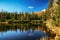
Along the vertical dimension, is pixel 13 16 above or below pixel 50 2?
below

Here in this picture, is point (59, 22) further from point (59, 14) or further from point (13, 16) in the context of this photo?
point (13, 16)

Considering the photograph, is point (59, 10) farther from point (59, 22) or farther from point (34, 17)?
point (34, 17)

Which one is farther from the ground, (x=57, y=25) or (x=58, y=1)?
(x=58, y=1)

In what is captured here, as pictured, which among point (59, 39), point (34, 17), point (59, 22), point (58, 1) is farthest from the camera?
point (34, 17)

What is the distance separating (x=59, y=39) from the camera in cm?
3381

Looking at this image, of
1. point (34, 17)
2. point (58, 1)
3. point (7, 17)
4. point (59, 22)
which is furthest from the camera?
point (34, 17)

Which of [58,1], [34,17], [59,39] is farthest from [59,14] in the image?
[34,17]

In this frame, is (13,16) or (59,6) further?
(13,16)

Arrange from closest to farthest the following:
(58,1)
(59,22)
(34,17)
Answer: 1. (59,22)
2. (58,1)
3. (34,17)

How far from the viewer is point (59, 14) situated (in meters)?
69.0

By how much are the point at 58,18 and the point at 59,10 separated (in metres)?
3.42

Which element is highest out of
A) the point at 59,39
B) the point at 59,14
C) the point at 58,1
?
the point at 58,1

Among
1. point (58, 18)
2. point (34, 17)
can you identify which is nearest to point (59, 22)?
point (58, 18)

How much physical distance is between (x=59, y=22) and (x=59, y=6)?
6.65m
